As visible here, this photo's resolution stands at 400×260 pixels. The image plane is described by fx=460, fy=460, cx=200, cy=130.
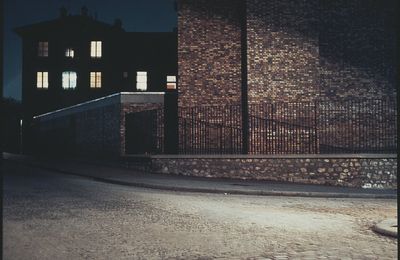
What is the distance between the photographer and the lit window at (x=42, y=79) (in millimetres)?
47500

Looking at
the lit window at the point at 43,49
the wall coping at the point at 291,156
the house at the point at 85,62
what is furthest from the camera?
the lit window at the point at 43,49

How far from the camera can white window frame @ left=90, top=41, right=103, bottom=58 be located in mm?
47906

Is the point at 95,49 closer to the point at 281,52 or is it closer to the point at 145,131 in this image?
the point at 145,131

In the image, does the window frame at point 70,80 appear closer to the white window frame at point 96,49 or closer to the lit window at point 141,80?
the white window frame at point 96,49

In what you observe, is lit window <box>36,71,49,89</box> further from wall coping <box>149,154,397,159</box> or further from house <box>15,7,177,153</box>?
wall coping <box>149,154,397,159</box>

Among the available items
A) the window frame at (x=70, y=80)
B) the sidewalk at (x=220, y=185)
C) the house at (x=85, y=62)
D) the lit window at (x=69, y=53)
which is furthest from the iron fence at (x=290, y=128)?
the lit window at (x=69, y=53)

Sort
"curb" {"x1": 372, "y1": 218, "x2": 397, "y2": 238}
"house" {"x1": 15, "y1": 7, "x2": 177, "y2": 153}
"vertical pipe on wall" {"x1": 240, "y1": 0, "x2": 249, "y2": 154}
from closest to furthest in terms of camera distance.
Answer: "curb" {"x1": 372, "y1": 218, "x2": 397, "y2": 238} < "vertical pipe on wall" {"x1": 240, "y1": 0, "x2": 249, "y2": 154} < "house" {"x1": 15, "y1": 7, "x2": 177, "y2": 153}

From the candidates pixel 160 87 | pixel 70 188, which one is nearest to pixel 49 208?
pixel 70 188

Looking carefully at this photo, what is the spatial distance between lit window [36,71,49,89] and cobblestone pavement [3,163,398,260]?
3678cm

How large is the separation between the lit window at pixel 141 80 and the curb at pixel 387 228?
39.7 metres

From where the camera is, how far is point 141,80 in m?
47.0

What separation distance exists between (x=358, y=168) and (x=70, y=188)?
10123 mm

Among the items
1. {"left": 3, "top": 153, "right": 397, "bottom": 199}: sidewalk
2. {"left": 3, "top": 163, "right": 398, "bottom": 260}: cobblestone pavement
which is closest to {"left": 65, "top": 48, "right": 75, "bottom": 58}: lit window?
{"left": 3, "top": 153, "right": 397, "bottom": 199}: sidewalk

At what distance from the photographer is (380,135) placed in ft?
67.6
